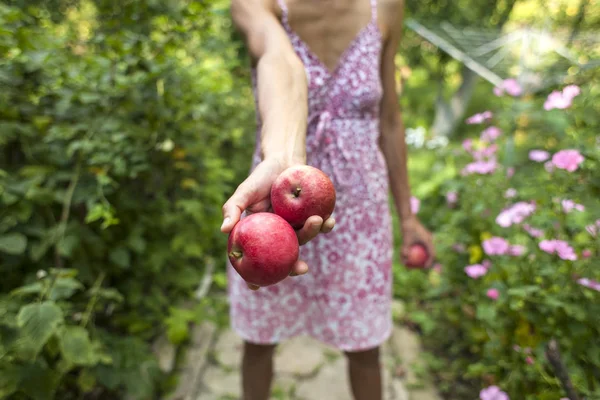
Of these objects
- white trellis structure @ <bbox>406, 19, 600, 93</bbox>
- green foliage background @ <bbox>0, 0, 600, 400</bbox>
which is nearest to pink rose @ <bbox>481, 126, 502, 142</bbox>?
green foliage background @ <bbox>0, 0, 600, 400</bbox>

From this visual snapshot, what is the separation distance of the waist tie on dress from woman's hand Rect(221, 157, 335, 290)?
1.47 feet

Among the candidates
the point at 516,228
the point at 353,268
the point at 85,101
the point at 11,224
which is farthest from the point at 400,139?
the point at 11,224

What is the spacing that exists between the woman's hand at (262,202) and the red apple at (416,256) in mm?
Answer: 977

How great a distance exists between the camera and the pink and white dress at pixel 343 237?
1.52 m

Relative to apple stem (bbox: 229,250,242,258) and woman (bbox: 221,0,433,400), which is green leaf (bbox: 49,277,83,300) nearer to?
woman (bbox: 221,0,433,400)

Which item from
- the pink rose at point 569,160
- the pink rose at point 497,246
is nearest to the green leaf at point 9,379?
the pink rose at point 497,246

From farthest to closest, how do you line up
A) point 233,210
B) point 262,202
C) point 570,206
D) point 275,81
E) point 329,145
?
1. point 570,206
2. point 329,145
3. point 275,81
4. point 262,202
5. point 233,210

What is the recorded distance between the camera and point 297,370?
107 inches

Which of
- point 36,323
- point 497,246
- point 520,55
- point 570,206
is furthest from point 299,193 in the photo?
point 520,55

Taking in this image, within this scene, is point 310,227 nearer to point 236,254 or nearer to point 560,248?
point 236,254

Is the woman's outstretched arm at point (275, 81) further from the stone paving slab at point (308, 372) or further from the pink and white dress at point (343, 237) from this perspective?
the stone paving slab at point (308, 372)

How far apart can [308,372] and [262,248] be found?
6.36ft

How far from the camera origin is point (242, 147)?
3.87 m

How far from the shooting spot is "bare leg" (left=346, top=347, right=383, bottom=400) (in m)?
1.80
